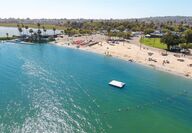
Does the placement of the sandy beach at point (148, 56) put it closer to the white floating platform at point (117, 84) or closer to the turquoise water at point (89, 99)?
the turquoise water at point (89, 99)

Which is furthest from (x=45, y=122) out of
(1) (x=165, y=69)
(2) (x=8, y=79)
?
(1) (x=165, y=69)

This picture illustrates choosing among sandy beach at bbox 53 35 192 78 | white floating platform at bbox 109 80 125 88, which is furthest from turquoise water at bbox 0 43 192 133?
sandy beach at bbox 53 35 192 78

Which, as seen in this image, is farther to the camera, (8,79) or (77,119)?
(8,79)

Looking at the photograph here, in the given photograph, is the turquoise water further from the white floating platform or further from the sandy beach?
the sandy beach

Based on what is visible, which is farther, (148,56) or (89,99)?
(148,56)

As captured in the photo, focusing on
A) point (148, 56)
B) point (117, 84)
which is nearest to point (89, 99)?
point (117, 84)

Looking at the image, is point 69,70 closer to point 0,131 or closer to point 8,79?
point 8,79

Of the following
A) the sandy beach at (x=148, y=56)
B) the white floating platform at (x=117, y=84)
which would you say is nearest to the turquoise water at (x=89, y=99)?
the white floating platform at (x=117, y=84)

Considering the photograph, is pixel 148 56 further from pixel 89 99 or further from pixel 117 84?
pixel 89 99
